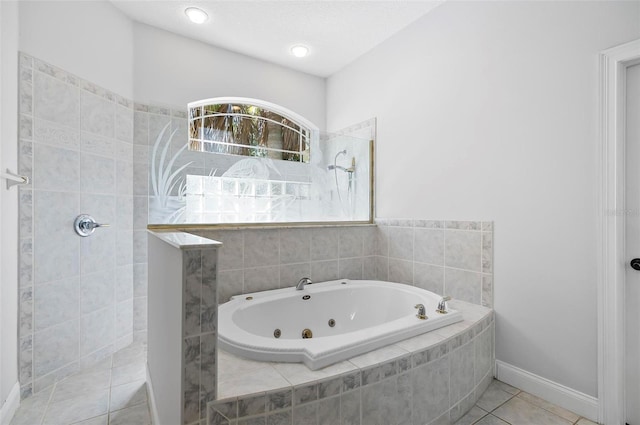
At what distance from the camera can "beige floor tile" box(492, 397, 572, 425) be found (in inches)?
58.1

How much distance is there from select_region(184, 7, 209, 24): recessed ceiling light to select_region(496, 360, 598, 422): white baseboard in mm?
3126

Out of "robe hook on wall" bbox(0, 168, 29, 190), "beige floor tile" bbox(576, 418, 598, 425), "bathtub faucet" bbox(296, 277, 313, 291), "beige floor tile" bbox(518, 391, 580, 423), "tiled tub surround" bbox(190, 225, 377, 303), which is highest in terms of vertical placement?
"robe hook on wall" bbox(0, 168, 29, 190)

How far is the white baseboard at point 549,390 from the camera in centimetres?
150

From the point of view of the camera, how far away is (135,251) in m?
2.27

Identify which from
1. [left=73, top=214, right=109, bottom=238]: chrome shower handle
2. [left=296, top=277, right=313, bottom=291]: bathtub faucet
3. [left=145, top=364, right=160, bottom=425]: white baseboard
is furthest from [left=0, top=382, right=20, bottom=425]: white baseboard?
[left=296, top=277, right=313, bottom=291]: bathtub faucet

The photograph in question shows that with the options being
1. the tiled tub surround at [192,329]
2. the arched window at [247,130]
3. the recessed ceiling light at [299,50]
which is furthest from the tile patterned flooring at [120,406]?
the recessed ceiling light at [299,50]

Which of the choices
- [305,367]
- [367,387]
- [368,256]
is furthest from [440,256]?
[305,367]

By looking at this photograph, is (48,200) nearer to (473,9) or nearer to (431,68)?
(431,68)

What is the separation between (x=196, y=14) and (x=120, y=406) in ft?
8.39

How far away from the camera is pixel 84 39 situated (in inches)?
77.2

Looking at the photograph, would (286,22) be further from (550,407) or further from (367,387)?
(550,407)

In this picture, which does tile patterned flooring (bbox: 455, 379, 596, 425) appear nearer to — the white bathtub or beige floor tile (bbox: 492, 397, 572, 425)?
beige floor tile (bbox: 492, 397, 572, 425)

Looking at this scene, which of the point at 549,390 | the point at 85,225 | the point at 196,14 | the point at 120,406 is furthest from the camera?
the point at 196,14

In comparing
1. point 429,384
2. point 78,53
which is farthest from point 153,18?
point 429,384
